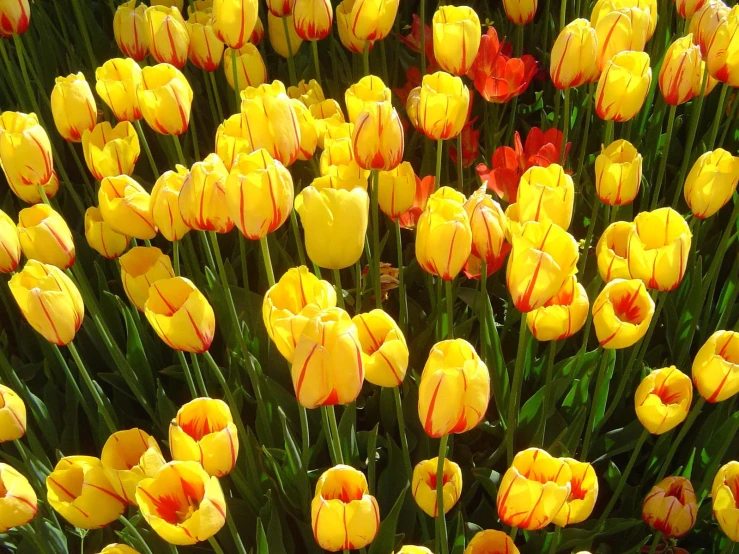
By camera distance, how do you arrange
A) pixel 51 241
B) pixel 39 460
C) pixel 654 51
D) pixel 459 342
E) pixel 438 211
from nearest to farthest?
pixel 459 342 → pixel 438 211 → pixel 51 241 → pixel 39 460 → pixel 654 51

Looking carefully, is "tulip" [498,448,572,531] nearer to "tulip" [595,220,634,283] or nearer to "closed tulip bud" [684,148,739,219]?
"tulip" [595,220,634,283]

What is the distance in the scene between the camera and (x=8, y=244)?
1.08 m

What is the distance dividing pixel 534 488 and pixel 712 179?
63cm

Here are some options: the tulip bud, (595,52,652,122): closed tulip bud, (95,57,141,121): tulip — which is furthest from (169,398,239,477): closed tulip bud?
(595,52,652,122): closed tulip bud

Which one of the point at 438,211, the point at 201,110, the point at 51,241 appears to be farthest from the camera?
the point at 201,110

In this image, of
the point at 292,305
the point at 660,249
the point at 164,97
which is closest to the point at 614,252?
the point at 660,249

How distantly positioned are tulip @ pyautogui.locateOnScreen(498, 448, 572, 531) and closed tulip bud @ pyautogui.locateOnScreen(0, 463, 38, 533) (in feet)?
1.74

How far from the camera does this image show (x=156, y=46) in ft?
4.65

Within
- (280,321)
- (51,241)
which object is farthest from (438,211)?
(51,241)

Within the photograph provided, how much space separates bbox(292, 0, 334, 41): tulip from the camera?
144cm

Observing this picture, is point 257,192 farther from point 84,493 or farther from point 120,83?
point 120,83

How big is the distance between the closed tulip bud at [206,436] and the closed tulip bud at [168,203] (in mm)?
284

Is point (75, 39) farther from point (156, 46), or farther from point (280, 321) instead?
point (280, 321)

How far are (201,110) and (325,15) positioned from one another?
704mm
